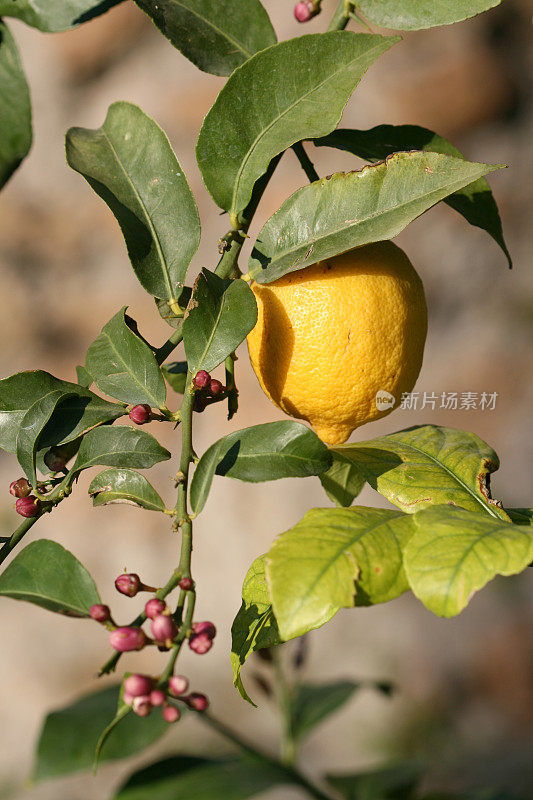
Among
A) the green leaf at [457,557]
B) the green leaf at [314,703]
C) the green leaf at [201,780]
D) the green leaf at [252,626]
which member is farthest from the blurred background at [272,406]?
the green leaf at [457,557]

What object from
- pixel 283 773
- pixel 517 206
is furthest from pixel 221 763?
pixel 517 206

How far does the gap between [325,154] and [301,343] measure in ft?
4.94

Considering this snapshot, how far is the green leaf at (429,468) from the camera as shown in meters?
0.57

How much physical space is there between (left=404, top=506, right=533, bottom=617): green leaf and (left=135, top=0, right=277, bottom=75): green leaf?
39 centimetres

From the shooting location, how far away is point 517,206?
207 cm

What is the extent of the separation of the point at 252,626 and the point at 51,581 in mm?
154

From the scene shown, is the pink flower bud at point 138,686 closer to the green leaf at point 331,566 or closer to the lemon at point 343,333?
the green leaf at point 331,566

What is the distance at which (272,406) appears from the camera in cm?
196

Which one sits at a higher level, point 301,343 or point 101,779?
point 301,343

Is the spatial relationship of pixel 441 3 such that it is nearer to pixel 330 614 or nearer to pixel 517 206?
pixel 330 614

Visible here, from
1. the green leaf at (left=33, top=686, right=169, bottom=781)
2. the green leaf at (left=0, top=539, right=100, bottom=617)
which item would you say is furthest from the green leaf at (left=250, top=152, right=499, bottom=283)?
the green leaf at (left=33, top=686, right=169, bottom=781)

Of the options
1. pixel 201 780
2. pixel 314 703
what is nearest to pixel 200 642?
pixel 201 780

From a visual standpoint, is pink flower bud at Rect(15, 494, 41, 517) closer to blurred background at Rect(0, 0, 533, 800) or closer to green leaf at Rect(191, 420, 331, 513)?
green leaf at Rect(191, 420, 331, 513)

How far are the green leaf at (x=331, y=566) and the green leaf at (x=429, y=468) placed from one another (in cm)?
7
